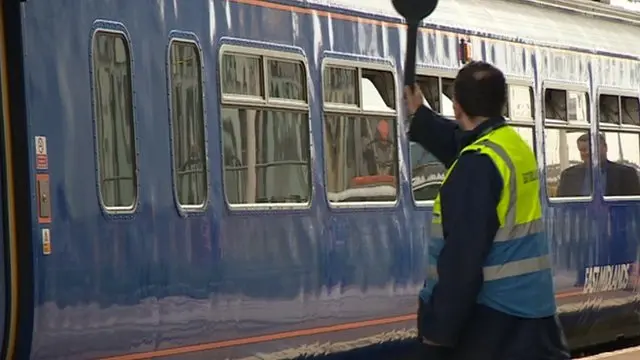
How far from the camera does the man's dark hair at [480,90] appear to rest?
4984mm

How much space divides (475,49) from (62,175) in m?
4.94

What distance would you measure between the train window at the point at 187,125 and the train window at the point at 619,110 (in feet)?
19.0

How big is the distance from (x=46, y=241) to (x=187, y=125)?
143cm

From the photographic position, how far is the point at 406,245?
399 inches

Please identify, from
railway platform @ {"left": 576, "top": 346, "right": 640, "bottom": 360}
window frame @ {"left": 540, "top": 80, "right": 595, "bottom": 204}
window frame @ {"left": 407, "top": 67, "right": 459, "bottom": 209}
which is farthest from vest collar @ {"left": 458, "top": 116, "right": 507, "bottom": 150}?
window frame @ {"left": 540, "top": 80, "right": 595, "bottom": 204}

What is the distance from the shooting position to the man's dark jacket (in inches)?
187

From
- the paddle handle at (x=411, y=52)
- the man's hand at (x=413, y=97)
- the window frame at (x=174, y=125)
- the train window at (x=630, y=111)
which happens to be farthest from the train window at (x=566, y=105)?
the paddle handle at (x=411, y=52)

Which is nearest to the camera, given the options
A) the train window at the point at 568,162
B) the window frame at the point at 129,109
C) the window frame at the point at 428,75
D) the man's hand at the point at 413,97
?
the man's hand at the point at 413,97

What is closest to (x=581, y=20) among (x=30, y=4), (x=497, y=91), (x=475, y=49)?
(x=475, y=49)

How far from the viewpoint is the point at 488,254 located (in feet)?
15.9

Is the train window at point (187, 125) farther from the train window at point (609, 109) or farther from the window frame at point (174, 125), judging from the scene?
the train window at point (609, 109)

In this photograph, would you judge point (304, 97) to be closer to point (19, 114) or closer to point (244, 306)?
point (244, 306)

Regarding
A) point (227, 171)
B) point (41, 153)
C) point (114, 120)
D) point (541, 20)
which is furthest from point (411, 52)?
point (541, 20)

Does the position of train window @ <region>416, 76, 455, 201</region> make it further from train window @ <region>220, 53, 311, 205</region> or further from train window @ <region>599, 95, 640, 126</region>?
train window @ <region>599, 95, 640, 126</region>
